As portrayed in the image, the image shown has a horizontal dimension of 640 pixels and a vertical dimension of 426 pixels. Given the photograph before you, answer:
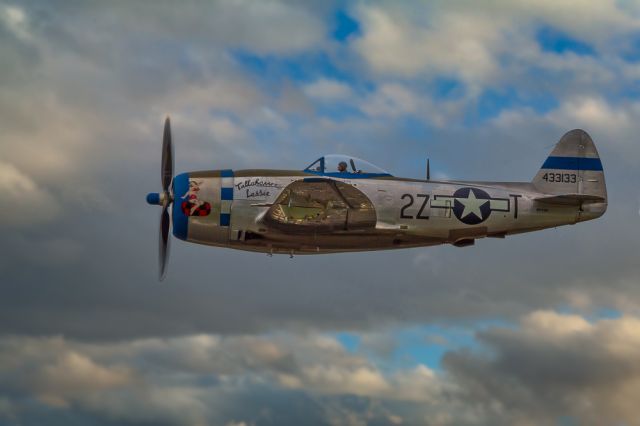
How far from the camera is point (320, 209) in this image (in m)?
28.0

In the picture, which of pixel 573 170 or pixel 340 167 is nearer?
pixel 340 167

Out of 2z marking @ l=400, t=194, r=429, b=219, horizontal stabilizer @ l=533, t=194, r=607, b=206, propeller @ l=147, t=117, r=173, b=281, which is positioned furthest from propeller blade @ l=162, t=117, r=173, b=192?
horizontal stabilizer @ l=533, t=194, r=607, b=206

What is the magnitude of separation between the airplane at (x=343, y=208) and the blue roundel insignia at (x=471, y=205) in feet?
0.09

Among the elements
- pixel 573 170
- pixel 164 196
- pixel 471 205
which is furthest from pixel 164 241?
pixel 573 170

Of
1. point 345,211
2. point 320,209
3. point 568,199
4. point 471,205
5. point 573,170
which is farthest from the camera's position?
point 573,170

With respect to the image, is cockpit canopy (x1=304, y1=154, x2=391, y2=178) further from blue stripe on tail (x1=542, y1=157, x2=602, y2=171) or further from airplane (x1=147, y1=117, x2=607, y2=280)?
blue stripe on tail (x1=542, y1=157, x2=602, y2=171)

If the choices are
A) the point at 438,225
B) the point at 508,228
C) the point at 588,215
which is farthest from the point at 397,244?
the point at 588,215

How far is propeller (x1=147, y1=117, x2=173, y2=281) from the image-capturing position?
29.0 m

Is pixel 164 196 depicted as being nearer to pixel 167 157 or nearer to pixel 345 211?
pixel 167 157

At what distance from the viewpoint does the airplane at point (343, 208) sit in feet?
91.6

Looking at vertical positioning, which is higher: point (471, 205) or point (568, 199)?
point (568, 199)

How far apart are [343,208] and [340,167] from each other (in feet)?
3.97

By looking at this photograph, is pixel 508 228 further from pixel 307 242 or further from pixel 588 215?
pixel 307 242

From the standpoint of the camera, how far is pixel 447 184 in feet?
96.4
